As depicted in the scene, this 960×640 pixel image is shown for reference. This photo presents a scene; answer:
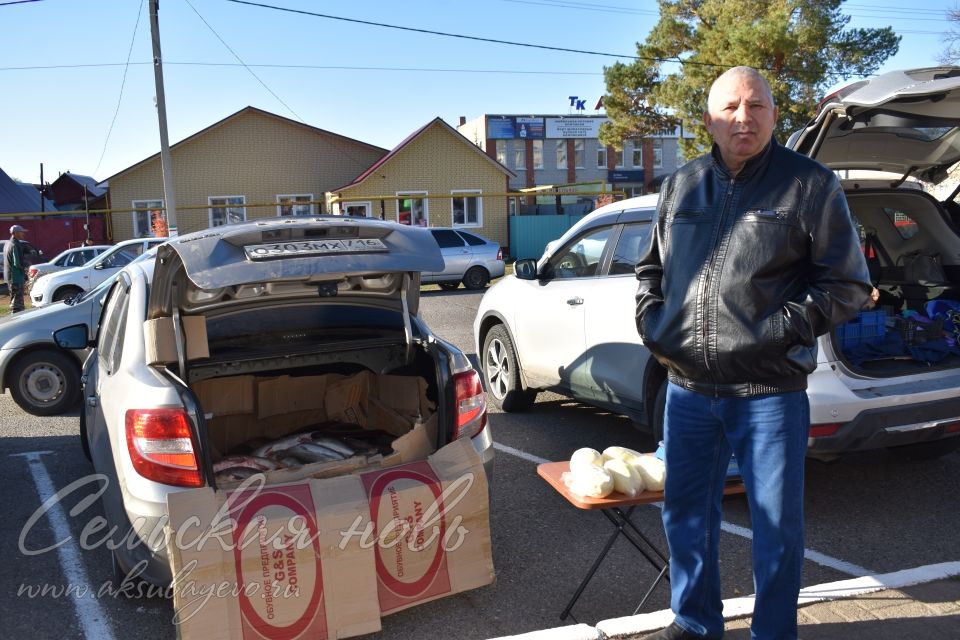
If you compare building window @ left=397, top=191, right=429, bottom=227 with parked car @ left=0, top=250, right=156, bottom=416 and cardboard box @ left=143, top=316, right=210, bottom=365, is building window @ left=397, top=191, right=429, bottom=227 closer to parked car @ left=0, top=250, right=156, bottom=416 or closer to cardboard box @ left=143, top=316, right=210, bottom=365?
parked car @ left=0, top=250, right=156, bottom=416

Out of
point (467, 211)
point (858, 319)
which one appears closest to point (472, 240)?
point (467, 211)

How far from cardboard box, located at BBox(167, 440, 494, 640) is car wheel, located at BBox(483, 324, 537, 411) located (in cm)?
330

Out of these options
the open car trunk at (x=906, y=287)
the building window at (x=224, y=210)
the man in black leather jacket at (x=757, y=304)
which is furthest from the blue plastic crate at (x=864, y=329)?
the building window at (x=224, y=210)

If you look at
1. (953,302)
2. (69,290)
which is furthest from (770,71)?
(953,302)

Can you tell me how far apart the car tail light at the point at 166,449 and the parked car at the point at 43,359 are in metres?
4.65

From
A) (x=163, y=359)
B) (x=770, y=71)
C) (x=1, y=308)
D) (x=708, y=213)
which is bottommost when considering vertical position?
(x=1, y=308)

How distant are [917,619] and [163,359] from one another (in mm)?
3455

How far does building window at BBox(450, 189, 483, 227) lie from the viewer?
33.0 m

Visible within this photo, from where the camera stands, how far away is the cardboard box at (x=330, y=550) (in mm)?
3113

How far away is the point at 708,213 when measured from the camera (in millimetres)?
2826

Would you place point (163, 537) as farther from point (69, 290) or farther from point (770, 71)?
point (770, 71)

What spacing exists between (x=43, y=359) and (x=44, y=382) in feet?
0.72

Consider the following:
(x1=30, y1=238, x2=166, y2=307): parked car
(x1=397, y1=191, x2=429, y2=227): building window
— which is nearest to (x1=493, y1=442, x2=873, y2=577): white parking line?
(x1=30, y1=238, x2=166, y2=307): parked car

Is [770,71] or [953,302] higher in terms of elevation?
[770,71]
